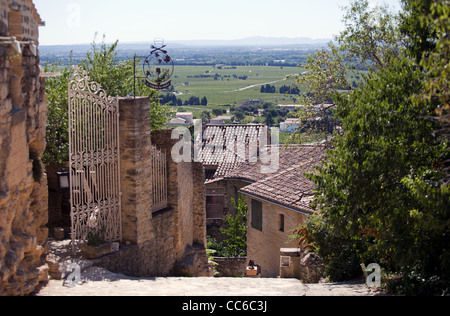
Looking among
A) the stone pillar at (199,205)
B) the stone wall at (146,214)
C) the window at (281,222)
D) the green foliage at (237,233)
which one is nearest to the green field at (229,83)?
the green foliage at (237,233)

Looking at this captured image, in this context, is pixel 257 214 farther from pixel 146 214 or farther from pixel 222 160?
pixel 222 160

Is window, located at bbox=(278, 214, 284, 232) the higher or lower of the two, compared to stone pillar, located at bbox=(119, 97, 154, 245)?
lower

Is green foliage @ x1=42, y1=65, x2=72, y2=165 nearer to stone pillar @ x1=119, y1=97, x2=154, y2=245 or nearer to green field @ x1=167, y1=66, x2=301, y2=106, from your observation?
stone pillar @ x1=119, y1=97, x2=154, y2=245

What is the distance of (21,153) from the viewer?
29.6 ft

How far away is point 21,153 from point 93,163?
2567 mm

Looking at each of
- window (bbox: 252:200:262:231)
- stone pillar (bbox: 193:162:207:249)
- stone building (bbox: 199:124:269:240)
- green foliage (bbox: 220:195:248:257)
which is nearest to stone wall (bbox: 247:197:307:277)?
window (bbox: 252:200:262:231)

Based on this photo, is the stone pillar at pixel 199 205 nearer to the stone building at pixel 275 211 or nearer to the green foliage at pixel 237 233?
the stone building at pixel 275 211

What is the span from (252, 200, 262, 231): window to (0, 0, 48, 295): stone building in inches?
461

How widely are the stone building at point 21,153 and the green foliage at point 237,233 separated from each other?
15578 millimetres

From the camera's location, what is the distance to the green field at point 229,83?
116812mm

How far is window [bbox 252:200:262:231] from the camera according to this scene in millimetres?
21125
